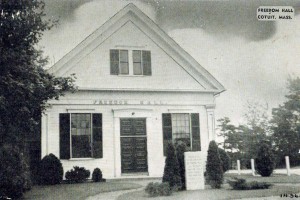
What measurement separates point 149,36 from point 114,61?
1463 mm

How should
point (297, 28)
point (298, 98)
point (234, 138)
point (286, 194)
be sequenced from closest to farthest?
1. point (286, 194)
2. point (297, 28)
3. point (298, 98)
4. point (234, 138)

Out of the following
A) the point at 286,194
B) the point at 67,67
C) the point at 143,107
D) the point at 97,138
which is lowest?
the point at 286,194

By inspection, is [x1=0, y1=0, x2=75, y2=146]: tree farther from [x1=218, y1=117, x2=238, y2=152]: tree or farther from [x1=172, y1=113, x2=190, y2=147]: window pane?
[x1=218, y1=117, x2=238, y2=152]: tree

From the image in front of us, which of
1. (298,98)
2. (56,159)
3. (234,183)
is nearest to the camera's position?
(234,183)

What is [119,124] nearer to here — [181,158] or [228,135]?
[181,158]

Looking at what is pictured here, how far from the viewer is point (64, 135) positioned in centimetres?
1223

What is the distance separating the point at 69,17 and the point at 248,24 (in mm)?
4258

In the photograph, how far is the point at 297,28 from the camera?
365 inches

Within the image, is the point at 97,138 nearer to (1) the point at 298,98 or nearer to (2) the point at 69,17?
(2) the point at 69,17

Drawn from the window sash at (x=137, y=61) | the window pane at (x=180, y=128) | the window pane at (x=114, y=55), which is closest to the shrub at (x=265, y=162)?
the window pane at (x=180, y=128)

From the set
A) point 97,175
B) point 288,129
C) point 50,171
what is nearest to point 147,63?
point 97,175

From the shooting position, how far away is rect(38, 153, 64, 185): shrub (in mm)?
11352

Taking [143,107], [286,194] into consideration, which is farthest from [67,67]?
[286,194]

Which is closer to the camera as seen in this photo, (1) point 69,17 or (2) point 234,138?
(1) point 69,17
